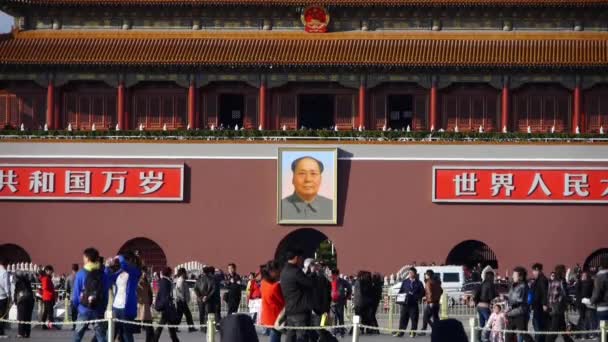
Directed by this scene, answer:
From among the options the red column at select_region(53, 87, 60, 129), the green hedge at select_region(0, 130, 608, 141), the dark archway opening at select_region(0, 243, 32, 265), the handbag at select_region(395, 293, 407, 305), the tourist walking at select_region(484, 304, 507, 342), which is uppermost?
the red column at select_region(53, 87, 60, 129)

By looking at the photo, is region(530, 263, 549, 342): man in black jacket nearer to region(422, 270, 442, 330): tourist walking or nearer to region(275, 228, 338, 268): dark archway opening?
region(422, 270, 442, 330): tourist walking

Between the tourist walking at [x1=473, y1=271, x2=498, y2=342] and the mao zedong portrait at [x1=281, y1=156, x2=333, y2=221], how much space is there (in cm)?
1890

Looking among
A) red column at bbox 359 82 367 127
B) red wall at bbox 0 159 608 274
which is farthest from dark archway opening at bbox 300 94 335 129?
red wall at bbox 0 159 608 274

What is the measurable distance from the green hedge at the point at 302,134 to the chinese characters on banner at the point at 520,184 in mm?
1063

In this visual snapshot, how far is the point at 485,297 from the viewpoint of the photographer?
3212 cm

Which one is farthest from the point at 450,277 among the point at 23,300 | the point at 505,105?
the point at 23,300

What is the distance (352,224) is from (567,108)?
913cm

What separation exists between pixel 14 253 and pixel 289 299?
29849mm

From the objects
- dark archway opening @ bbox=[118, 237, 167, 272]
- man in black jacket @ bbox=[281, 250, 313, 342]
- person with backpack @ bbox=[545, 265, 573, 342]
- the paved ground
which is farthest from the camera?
Result: dark archway opening @ bbox=[118, 237, 167, 272]

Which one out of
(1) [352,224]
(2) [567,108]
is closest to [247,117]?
(1) [352,224]

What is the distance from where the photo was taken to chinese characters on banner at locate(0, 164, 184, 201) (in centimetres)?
5150

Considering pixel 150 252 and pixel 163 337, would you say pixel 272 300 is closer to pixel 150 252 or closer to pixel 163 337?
pixel 163 337

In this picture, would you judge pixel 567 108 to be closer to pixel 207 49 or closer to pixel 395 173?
pixel 395 173

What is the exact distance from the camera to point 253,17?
5631 cm
